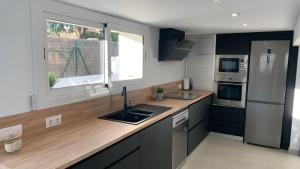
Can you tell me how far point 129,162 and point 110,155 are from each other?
1.02 ft

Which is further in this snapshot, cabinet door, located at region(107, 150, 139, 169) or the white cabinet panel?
the white cabinet panel

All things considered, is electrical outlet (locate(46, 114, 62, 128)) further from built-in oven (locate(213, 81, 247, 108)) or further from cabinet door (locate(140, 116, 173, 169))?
built-in oven (locate(213, 81, 247, 108))

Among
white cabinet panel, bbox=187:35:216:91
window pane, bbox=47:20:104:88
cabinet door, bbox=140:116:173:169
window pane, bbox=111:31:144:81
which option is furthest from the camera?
white cabinet panel, bbox=187:35:216:91

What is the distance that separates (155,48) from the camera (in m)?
3.60

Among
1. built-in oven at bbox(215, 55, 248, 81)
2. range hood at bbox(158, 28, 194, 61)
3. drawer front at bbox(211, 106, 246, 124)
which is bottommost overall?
drawer front at bbox(211, 106, 246, 124)

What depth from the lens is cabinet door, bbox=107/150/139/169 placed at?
185cm

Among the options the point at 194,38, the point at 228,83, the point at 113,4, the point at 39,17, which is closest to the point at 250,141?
the point at 228,83

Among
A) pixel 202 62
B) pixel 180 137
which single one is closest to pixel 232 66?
pixel 202 62

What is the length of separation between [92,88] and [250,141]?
319 centimetres

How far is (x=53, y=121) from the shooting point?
200cm

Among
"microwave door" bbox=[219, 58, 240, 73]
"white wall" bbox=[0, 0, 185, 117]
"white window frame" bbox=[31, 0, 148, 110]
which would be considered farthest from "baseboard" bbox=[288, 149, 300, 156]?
"white wall" bbox=[0, 0, 185, 117]

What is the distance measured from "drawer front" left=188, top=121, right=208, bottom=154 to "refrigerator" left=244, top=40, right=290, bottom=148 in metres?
0.79

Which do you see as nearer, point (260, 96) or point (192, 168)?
point (192, 168)

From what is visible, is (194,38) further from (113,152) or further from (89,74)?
(113,152)
